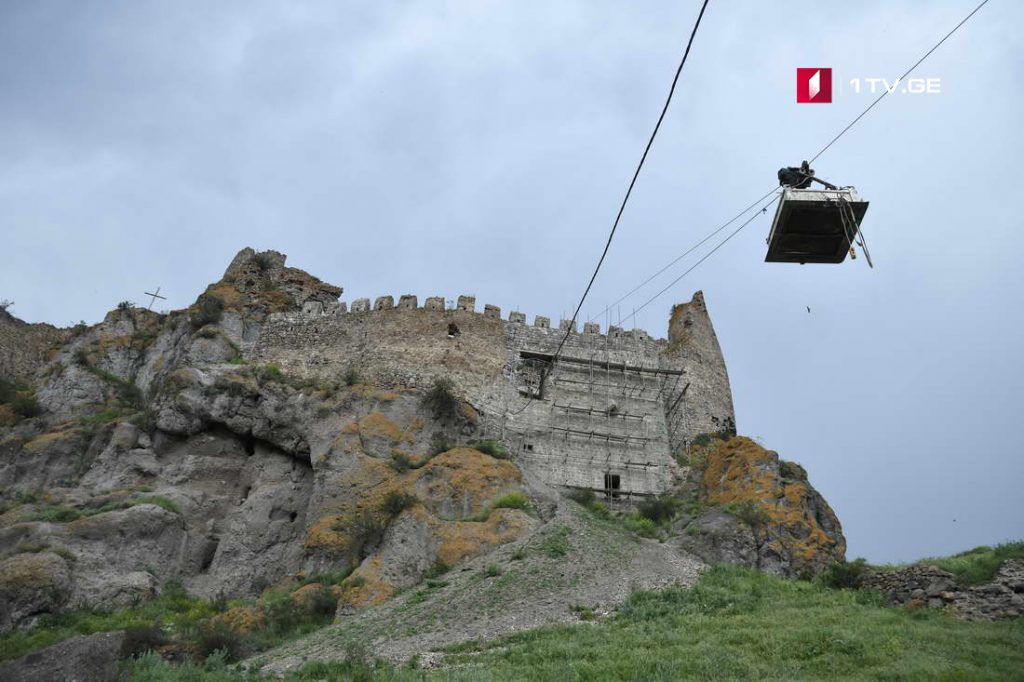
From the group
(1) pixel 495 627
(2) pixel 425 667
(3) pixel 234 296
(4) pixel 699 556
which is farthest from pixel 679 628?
(3) pixel 234 296

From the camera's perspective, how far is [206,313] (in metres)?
35.3

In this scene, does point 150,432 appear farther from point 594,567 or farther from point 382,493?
point 594,567

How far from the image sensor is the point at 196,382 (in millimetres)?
30766

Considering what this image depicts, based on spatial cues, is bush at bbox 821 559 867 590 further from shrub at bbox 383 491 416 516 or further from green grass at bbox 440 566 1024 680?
shrub at bbox 383 491 416 516

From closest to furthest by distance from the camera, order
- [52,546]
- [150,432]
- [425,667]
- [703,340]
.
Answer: [425,667] → [52,546] → [150,432] → [703,340]

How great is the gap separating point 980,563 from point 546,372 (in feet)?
54.6

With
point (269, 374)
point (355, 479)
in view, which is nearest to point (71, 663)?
point (355, 479)

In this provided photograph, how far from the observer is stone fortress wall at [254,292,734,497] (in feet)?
104

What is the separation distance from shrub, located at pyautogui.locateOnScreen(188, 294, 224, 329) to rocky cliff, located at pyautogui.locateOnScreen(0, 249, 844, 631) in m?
0.09

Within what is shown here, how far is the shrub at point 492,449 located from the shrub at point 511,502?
237 cm

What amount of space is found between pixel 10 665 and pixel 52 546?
6.90m

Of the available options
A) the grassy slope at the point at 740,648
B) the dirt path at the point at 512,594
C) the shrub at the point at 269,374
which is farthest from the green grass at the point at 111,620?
the shrub at the point at 269,374

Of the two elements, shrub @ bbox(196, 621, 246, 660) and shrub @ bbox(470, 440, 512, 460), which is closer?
shrub @ bbox(196, 621, 246, 660)

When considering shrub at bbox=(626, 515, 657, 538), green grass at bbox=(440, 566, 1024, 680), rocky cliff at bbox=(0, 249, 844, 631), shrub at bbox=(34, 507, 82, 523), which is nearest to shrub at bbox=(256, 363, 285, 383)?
rocky cliff at bbox=(0, 249, 844, 631)
